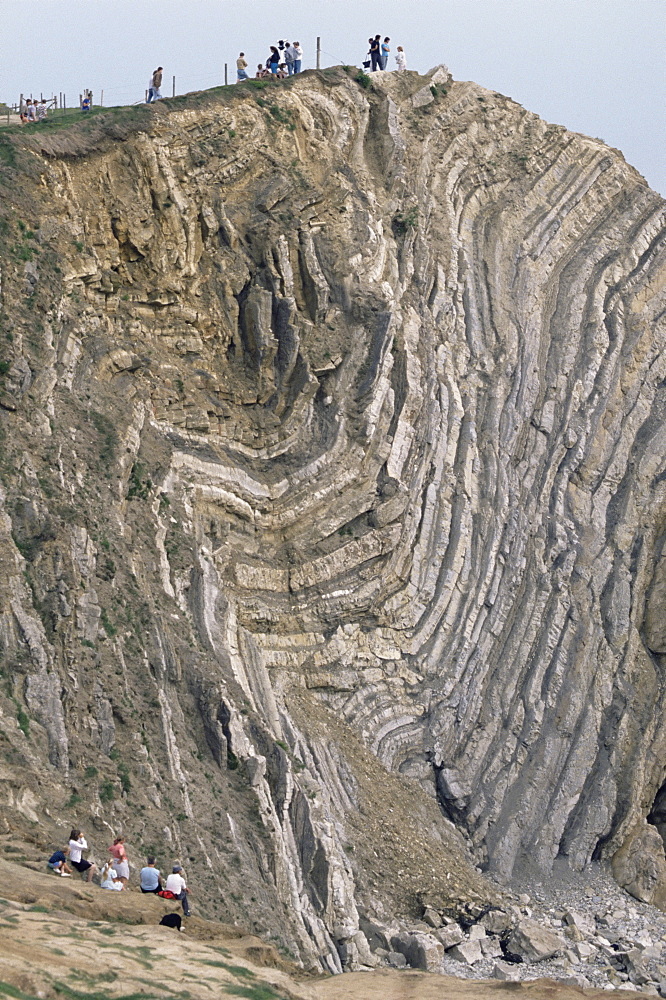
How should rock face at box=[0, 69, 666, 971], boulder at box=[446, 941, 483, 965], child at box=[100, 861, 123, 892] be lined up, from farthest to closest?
1. boulder at box=[446, 941, 483, 965]
2. rock face at box=[0, 69, 666, 971]
3. child at box=[100, 861, 123, 892]

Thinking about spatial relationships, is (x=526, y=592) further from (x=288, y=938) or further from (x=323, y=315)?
(x=288, y=938)

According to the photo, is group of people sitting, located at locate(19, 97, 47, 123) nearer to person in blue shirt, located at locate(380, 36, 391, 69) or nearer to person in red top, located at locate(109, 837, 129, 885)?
person in blue shirt, located at locate(380, 36, 391, 69)

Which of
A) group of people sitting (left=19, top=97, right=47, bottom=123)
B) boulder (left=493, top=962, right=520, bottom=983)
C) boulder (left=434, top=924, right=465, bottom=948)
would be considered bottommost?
boulder (left=493, top=962, right=520, bottom=983)

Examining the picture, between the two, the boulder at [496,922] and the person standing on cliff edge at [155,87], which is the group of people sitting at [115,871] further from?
the person standing on cliff edge at [155,87]

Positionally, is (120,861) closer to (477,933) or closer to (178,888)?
(178,888)

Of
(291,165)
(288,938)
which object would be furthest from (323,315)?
(288,938)

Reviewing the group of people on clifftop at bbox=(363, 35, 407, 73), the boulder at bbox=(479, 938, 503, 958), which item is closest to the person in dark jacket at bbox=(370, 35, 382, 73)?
the group of people on clifftop at bbox=(363, 35, 407, 73)
